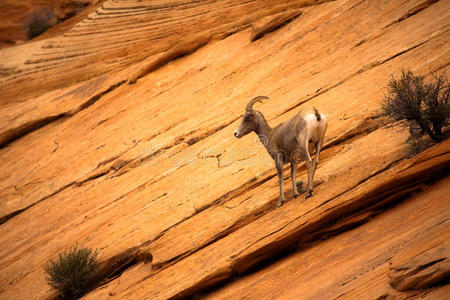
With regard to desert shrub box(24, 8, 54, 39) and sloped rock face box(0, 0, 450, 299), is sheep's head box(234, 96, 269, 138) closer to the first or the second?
sloped rock face box(0, 0, 450, 299)

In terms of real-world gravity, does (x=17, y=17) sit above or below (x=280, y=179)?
above

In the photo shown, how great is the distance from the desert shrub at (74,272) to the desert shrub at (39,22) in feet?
60.4

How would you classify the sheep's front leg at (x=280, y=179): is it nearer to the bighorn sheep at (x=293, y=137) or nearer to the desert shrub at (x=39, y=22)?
the bighorn sheep at (x=293, y=137)

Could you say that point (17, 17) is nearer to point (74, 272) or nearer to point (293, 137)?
point (74, 272)

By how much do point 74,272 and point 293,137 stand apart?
15.7ft

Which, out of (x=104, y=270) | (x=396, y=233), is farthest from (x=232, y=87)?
(x=396, y=233)

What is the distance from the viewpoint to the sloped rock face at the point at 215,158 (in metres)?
6.26

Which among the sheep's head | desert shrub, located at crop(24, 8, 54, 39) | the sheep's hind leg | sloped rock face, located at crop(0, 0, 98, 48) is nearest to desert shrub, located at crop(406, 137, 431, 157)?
the sheep's hind leg

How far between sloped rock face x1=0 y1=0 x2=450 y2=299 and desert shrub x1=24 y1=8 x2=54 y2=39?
7.15 metres

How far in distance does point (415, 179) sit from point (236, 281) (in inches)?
112

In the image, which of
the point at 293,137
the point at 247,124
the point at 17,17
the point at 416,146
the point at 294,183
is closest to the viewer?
the point at 416,146

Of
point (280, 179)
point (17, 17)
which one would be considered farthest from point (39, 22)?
point (280, 179)

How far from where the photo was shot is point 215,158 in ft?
33.0

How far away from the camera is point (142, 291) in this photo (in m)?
7.70
